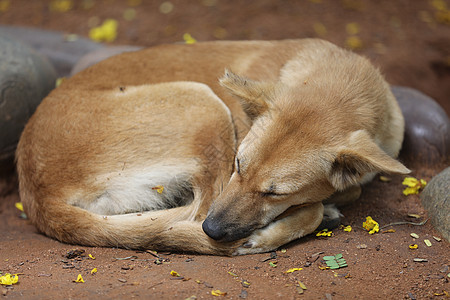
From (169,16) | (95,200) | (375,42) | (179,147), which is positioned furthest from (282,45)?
(169,16)

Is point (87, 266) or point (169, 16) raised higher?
point (169, 16)

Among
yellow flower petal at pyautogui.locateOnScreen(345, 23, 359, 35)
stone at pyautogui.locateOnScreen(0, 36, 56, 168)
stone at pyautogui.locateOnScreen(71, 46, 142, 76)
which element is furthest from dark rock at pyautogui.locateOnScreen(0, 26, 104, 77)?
yellow flower petal at pyautogui.locateOnScreen(345, 23, 359, 35)

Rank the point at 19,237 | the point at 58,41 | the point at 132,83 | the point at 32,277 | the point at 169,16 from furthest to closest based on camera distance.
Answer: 1. the point at 169,16
2. the point at 58,41
3. the point at 132,83
4. the point at 19,237
5. the point at 32,277

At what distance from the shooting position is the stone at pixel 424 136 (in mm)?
5371

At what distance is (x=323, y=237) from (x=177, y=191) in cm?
127

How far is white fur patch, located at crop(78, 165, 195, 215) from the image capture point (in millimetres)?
4012

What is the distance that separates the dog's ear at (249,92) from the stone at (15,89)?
268cm

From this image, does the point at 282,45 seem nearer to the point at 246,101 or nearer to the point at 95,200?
the point at 246,101

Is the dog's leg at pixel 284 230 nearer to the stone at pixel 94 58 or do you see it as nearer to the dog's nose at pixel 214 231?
the dog's nose at pixel 214 231

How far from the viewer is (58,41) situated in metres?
7.74

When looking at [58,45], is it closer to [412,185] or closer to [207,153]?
[207,153]

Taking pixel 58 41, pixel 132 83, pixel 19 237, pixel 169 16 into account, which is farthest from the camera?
pixel 169 16

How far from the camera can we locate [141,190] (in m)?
4.05

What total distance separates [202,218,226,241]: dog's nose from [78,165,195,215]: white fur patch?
1.98 ft
